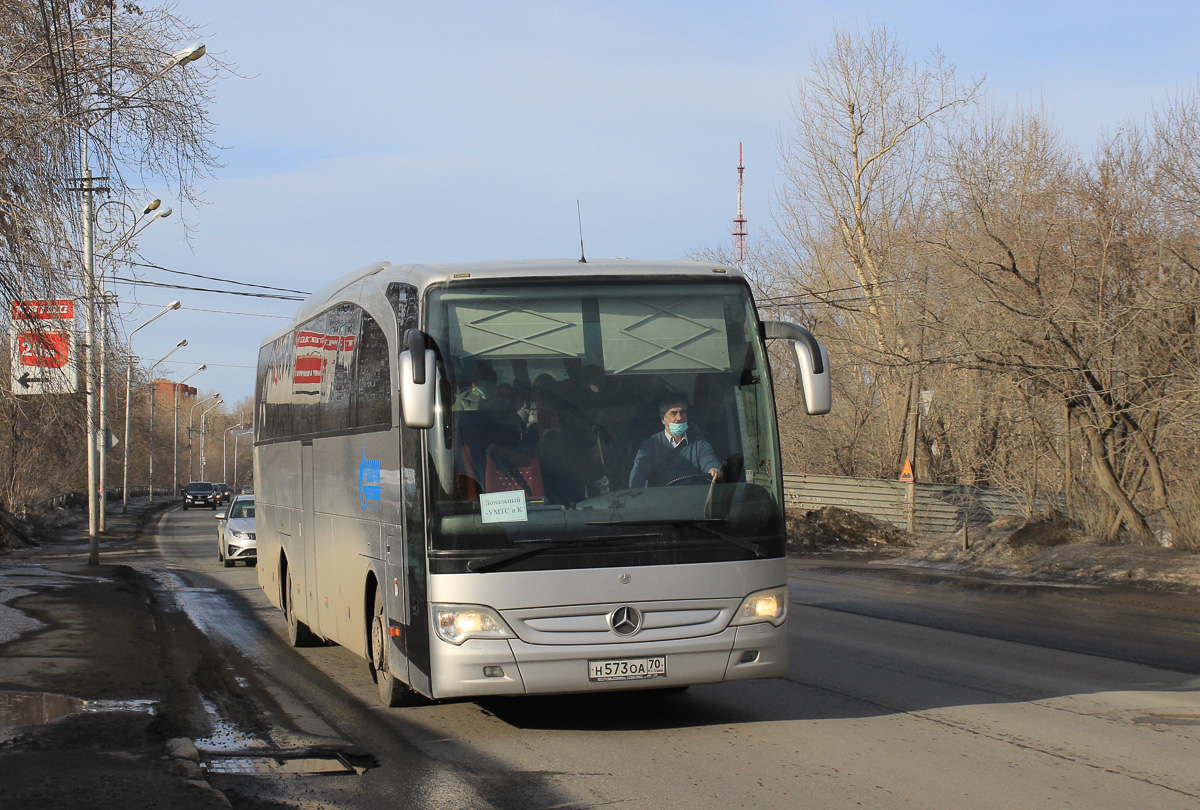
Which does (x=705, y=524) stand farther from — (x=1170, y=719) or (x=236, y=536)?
(x=236, y=536)

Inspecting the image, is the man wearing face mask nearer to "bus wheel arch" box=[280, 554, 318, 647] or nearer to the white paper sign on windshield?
the white paper sign on windshield

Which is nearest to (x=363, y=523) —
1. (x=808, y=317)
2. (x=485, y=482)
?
(x=485, y=482)

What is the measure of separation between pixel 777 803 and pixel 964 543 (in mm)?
19593

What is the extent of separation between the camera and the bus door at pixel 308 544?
11.4 metres

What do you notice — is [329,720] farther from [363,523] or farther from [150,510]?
[150,510]

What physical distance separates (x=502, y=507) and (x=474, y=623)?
28.4 inches

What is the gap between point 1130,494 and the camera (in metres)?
21.3

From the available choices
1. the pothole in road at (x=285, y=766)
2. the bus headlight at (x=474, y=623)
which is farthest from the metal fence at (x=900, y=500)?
the pothole in road at (x=285, y=766)

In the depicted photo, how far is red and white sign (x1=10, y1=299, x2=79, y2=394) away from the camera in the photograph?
11.4 m

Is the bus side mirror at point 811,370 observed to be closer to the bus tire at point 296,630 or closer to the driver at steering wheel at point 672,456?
the driver at steering wheel at point 672,456

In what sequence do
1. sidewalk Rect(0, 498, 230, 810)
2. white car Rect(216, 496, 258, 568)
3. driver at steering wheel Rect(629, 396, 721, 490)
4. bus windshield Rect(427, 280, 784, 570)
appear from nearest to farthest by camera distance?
sidewalk Rect(0, 498, 230, 810) < bus windshield Rect(427, 280, 784, 570) < driver at steering wheel Rect(629, 396, 721, 490) < white car Rect(216, 496, 258, 568)

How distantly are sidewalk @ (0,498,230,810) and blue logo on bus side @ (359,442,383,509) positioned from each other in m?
2.01

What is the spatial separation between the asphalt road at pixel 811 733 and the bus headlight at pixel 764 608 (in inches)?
29.0

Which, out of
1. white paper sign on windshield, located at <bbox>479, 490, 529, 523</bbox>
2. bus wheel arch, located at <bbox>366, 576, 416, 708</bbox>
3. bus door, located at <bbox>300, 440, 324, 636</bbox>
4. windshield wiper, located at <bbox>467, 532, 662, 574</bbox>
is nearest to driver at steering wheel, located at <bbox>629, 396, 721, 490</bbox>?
windshield wiper, located at <bbox>467, 532, 662, 574</bbox>
